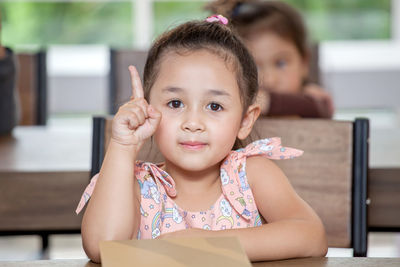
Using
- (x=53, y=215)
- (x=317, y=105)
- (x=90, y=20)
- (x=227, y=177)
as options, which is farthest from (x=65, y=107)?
(x=227, y=177)

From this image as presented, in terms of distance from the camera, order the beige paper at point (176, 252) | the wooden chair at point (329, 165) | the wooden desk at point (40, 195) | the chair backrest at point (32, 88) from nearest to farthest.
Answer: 1. the beige paper at point (176, 252)
2. the wooden chair at point (329, 165)
3. the wooden desk at point (40, 195)
4. the chair backrest at point (32, 88)

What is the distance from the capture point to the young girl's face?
97 cm

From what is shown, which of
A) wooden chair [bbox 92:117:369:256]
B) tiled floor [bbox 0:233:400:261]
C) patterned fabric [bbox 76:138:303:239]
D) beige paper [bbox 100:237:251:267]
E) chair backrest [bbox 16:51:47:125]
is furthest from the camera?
tiled floor [bbox 0:233:400:261]

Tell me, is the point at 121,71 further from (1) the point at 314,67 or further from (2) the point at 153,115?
(2) the point at 153,115

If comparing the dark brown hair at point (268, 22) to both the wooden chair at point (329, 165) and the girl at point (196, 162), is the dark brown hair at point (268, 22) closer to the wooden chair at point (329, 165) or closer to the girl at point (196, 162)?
the wooden chair at point (329, 165)

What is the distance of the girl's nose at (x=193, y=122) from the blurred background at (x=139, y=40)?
4127mm

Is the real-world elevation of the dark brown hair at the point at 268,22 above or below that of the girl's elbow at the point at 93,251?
above

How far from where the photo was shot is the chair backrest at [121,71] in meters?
2.52

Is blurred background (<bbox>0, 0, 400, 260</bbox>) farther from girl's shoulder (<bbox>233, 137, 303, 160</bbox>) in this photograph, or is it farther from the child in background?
girl's shoulder (<bbox>233, 137, 303, 160</bbox>)

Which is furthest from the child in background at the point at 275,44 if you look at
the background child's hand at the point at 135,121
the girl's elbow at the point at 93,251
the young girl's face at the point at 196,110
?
the girl's elbow at the point at 93,251

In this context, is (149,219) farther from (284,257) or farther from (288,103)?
(288,103)

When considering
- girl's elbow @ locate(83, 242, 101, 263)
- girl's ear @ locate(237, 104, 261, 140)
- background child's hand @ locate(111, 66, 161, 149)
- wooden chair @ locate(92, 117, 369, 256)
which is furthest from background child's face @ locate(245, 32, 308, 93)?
girl's elbow @ locate(83, 242, 101, 263)

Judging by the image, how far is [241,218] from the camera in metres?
1.07

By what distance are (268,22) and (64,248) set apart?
1.34 meters
